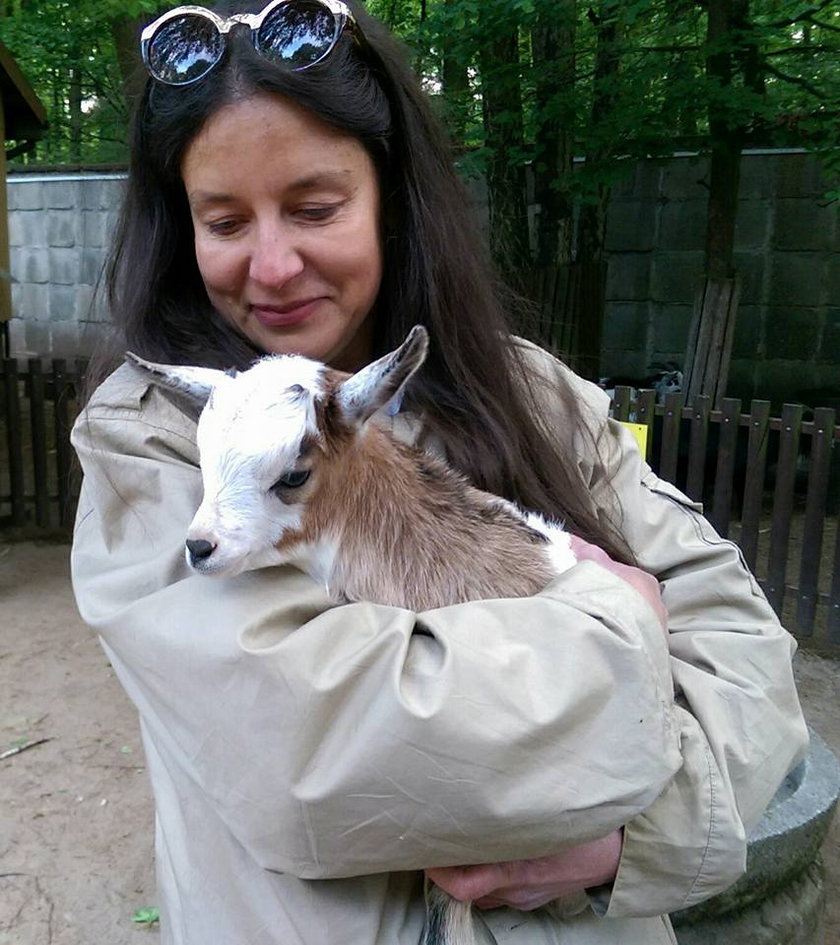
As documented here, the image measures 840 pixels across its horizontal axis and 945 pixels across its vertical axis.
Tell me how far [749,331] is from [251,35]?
7244 mm

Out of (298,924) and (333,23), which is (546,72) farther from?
(298,924)

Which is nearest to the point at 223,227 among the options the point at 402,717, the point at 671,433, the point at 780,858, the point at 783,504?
the point at 402,717

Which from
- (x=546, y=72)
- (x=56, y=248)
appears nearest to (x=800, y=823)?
(x=546, y=72)

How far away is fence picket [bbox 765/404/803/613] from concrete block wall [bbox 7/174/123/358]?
8.99 metres

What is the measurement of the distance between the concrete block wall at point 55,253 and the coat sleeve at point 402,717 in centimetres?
1124

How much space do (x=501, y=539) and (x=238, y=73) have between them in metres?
0.98

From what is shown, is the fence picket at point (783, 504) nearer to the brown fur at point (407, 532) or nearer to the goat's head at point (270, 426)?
the brown fur at point (407, 532)

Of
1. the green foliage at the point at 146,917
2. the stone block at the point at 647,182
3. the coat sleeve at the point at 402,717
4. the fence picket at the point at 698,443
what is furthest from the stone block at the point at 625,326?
the coat sleeve at the point at 402,717

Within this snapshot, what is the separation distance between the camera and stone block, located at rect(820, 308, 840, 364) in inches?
305

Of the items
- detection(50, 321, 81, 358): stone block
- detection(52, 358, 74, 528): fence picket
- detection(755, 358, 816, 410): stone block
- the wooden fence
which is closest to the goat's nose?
the wooden fence

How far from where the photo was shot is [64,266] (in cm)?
1260

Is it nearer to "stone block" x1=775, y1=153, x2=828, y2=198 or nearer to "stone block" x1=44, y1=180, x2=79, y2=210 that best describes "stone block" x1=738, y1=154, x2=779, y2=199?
"stone block" x1=775, y1=153, x2=828, y2=198

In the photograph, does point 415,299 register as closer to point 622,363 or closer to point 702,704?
point 702,704

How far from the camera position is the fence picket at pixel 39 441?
275 inches
